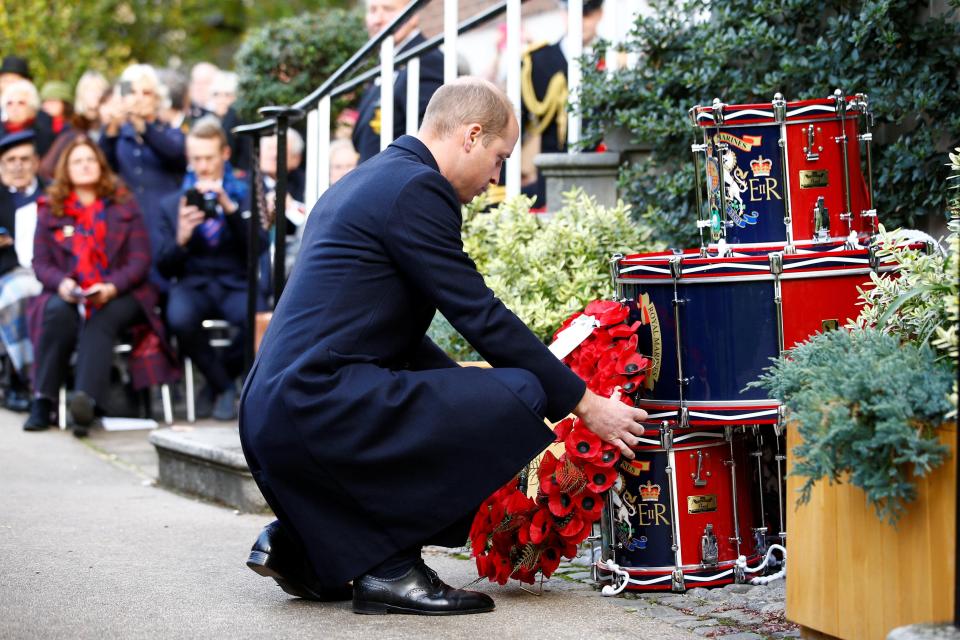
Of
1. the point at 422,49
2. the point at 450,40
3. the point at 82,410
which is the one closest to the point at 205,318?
the point at 82,410

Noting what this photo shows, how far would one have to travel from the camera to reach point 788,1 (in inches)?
228

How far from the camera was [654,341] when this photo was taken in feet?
14.1

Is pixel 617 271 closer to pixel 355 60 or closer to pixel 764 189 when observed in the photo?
pixel 764 189

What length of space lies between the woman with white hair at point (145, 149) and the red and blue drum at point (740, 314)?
656 centimetres

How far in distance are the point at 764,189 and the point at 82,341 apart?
212 inches

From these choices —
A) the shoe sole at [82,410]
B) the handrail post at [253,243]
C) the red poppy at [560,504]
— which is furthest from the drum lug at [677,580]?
the shoe sole at [82,410]

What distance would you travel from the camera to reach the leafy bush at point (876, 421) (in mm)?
3145

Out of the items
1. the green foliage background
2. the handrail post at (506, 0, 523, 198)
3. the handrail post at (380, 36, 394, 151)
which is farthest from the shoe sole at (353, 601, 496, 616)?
the green foliage background

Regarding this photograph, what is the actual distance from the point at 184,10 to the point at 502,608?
1761 centimetres

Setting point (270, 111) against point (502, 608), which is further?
point (270, 111)

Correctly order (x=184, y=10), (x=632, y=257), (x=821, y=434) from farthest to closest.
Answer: (x=184, y=10), (x=632, y=257), (x=821, y=434)

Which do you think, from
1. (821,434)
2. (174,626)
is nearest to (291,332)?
(174,626)

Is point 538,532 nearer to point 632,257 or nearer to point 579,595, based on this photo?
point 579,595

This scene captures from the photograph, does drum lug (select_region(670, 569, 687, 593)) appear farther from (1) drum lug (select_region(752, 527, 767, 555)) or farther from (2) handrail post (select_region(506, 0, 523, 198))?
(2) handrail post (select_region(506, 0, 523, 198))
